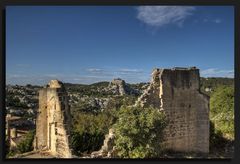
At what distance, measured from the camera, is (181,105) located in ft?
42.7

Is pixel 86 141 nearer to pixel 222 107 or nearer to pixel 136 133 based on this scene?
pixel 136 133

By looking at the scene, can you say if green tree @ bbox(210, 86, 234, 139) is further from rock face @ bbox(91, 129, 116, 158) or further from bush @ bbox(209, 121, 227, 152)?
rock face @ bbox(91, 129, 116, 158)

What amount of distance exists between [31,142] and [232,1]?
876cm

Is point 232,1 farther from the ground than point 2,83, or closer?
farther from the ground

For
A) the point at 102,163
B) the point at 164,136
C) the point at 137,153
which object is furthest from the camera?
the point at 164,136

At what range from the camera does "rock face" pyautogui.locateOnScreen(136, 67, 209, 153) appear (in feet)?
41.8

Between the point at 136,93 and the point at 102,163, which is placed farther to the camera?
the point at 136,93

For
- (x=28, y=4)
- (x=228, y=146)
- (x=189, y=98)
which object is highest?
(x=28, y=4)

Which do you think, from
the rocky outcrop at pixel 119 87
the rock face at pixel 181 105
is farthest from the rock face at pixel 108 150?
the rocky outcrop at pixel 119 87

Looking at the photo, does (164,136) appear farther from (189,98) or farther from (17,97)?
(17,97)

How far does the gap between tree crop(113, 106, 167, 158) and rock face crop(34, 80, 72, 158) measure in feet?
4.33

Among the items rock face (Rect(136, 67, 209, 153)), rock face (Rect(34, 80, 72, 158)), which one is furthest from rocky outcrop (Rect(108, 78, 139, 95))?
rock face (Rect(34, 80, 72, 158))

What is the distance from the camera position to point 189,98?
13164 mm

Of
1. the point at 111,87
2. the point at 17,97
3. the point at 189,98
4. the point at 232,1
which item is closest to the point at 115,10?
the point at 189,98
